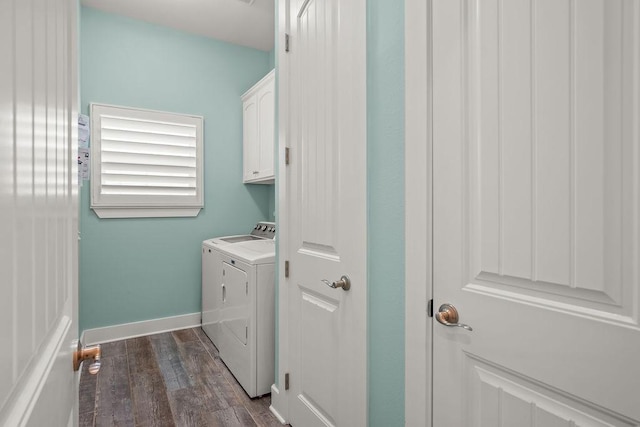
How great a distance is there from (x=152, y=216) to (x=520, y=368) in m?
3.21

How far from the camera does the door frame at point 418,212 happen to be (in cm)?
109

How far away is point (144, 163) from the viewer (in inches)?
125

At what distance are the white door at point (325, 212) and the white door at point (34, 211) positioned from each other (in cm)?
99

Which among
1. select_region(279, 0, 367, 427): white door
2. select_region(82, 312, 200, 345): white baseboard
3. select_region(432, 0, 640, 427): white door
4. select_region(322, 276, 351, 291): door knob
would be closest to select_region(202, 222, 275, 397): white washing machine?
select_region(279, 0, 367, 427): white door

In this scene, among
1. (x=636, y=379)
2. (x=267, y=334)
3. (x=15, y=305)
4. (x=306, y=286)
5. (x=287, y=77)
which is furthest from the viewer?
(x=267, y=334)

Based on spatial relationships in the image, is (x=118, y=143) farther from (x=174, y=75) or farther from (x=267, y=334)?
(x=267, y=334)

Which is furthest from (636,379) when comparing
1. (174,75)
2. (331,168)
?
(174,75)

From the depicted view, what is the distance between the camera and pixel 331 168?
1.54 meters

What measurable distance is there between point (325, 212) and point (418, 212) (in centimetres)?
56

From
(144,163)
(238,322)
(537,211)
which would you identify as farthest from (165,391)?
(537,211)

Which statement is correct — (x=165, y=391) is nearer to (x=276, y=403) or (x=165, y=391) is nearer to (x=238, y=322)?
(x=238, y=322)

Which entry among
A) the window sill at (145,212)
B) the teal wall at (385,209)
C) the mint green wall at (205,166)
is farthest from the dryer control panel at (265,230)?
the teal wall at (385,209)

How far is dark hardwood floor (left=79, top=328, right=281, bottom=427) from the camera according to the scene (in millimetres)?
1981

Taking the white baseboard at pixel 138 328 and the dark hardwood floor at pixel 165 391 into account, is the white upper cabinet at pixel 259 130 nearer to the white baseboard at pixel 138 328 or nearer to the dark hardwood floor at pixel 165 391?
the white baseboard at pixel 138 328
